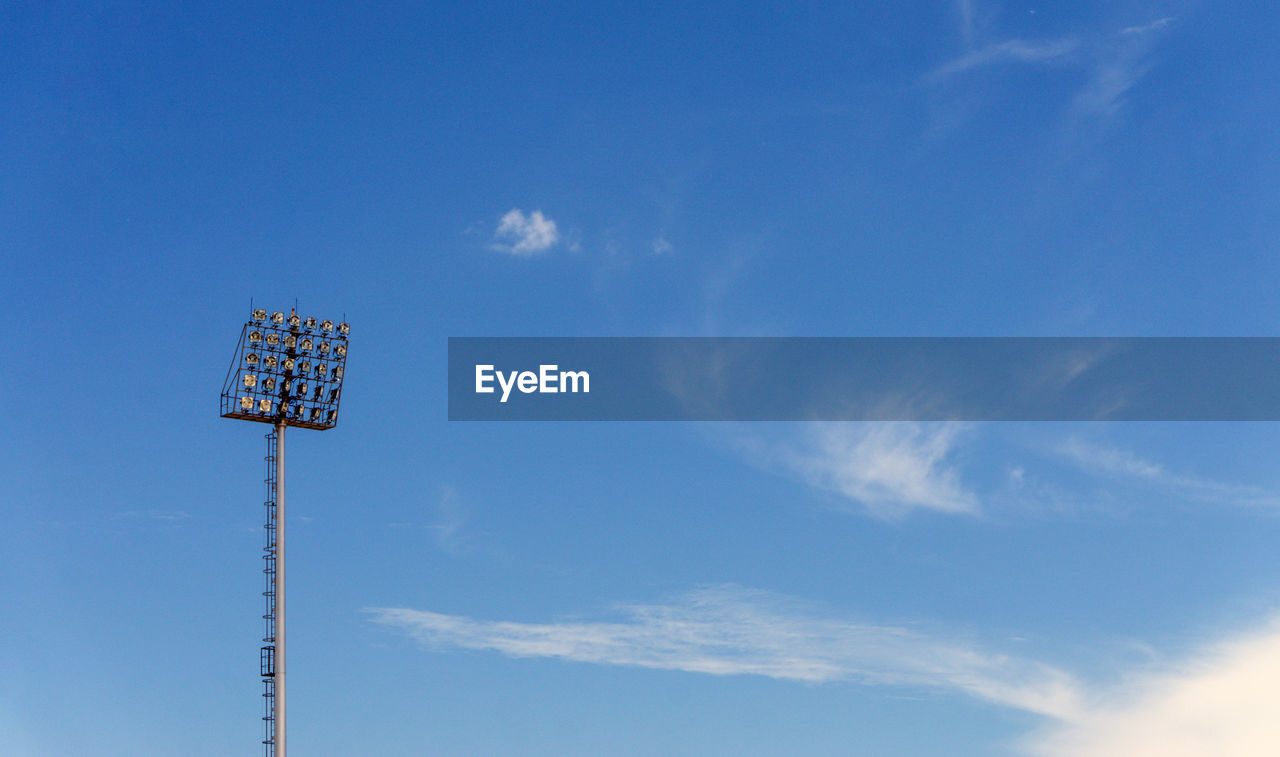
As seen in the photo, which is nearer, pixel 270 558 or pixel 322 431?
pixel 270 558

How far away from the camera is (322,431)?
3568 inches

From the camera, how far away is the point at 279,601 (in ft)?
273

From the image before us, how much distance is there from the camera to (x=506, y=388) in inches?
3413

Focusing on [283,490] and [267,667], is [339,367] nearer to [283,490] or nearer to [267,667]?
[283,490]

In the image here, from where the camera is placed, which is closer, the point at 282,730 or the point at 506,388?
the point at 282,730

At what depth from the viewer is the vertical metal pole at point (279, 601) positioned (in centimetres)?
8112

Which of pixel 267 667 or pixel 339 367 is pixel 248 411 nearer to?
pixel 339 367

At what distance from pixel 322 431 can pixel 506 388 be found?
11595 mm

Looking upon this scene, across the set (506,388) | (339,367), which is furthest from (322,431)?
(506,388)

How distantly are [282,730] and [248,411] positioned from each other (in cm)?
1707

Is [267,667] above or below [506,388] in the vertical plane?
below

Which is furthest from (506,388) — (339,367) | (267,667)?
(267,667)

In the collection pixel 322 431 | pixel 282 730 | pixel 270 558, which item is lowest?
pixel 282 730

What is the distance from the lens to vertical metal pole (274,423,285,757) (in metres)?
81.1
